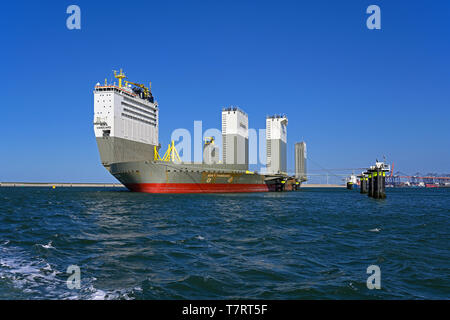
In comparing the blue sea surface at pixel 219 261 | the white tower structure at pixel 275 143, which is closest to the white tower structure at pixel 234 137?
the white tower structure at pixel 275 143

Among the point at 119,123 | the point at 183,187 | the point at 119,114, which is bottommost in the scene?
the point at 183,187

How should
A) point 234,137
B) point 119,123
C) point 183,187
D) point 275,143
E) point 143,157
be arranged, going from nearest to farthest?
1. point 183,187
2. point 119,123
3. point 143,157
4. point 234,137
5. point 275,143

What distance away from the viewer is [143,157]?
6675 cm

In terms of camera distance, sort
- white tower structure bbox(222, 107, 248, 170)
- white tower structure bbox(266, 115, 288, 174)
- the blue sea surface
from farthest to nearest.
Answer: white tower structure bbox(266, 115, 288, 174), white tower structure bbox(222, 107, 248, 170), the blue sea surface

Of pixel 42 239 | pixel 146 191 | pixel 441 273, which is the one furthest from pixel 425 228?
pixel 146 191

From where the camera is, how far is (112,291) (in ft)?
21.3

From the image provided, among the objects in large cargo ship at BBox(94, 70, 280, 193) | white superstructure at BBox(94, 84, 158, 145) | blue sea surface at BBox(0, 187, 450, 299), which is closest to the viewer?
blue sea surface at BBox(0, 187, 450, 299)

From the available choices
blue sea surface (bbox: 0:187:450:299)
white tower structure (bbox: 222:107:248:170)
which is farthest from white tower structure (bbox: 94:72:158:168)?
blue sea surface (bbox: 0:187:450:299)

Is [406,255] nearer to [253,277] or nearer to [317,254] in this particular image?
[317,254]

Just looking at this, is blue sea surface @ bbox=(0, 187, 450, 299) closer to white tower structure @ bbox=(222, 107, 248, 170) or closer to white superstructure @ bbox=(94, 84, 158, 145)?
white superstructure @ bbox=(94, 84, 158, 145)

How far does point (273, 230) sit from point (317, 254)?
4742mm

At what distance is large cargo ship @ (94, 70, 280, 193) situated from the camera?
48.0m

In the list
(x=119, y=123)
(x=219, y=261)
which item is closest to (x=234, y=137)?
(x=119, y=123)

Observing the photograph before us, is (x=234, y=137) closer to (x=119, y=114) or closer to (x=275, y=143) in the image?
(x=275, y=143)
